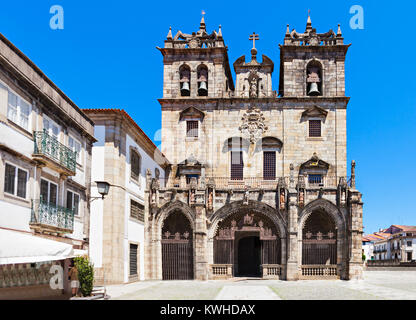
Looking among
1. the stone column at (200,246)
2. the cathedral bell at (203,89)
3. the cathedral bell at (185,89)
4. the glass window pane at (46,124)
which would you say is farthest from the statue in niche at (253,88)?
the glass window pane at (46,124)

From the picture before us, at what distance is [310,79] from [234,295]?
20336 millimetres

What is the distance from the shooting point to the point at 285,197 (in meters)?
30.2

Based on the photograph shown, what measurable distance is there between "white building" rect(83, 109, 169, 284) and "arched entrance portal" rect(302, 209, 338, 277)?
10.4 metres

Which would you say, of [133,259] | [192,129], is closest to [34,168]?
[133,259]

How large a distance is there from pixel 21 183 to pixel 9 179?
2.68 ft

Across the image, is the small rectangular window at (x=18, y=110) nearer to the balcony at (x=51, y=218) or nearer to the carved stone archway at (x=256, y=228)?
the balcony at (x=51, y=218)

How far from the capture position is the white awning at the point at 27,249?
12.4 m

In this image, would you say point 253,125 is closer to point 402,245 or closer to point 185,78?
point 185,78

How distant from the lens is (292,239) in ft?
97.4

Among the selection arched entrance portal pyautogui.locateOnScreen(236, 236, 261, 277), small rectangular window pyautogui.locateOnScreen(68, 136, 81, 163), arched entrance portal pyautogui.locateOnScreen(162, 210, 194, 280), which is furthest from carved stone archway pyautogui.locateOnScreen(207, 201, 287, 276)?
small rectangular window pyautogui.locateOnScreen(68, 136, 81, 163)
